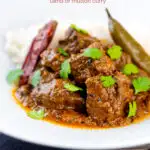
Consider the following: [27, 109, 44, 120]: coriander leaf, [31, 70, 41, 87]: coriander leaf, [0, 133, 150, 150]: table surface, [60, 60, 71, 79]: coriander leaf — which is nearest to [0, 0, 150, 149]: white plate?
[27, 109, 44, 120]: coriander leaf

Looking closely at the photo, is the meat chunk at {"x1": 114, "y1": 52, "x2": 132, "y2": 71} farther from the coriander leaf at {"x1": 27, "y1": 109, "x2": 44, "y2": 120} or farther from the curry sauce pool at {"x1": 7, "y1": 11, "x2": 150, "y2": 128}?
the coriander leaf at {"x1": 27, "y1": 109, "x2": 44, "y2": 120}

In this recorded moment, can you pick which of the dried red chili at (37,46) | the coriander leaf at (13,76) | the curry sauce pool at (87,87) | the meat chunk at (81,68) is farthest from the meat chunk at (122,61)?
the coriander leaf at (13,76)

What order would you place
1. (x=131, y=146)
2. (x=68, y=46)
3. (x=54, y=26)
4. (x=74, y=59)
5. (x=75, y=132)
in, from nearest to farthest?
(x=131, y=146), (x=75, y=132), (x=74, y=59), (x=68, y=46), (x=54, y=26)

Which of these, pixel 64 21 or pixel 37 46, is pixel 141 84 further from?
pixel 64 21

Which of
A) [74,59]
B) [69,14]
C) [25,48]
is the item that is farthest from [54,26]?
[69,14]

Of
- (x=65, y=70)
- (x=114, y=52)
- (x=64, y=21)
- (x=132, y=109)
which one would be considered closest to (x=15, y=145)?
(x=65, y=70)

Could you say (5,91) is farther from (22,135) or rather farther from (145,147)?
(145,147)

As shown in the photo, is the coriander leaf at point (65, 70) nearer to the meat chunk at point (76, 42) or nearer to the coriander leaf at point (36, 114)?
the meat chunk at point (76, 42)
